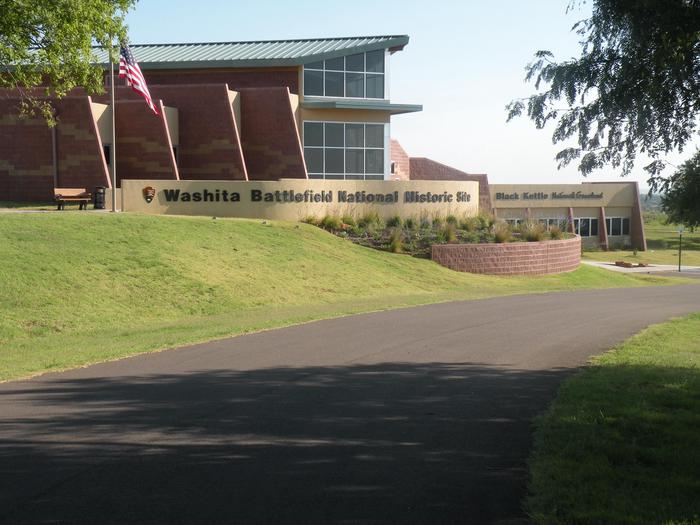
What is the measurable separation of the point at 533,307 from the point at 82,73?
14035 mm

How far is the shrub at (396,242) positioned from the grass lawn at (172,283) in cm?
66

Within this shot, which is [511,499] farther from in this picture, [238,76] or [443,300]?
[238,76]

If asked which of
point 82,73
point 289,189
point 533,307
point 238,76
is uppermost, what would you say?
point 238,76

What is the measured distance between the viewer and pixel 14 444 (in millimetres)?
7691

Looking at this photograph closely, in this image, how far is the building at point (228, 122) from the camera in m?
34.7

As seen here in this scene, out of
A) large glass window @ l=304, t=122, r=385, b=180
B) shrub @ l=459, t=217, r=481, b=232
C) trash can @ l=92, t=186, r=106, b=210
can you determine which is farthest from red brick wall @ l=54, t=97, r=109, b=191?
shrub @ l=459, t=217, r=481, b=232

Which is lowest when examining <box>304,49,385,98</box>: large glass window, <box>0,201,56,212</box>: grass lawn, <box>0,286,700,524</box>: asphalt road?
<box>0,286,700,524</box>: asphalt road

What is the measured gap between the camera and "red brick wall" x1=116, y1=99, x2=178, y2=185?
120 feet

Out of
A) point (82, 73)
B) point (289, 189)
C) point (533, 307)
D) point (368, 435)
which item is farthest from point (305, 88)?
point (368, 435)

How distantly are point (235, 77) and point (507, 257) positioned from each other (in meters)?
17.6

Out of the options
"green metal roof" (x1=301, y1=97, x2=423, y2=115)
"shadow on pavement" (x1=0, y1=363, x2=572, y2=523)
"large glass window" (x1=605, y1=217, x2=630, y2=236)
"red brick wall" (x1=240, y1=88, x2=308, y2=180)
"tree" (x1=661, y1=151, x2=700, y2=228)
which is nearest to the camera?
"shadow on pavement" (x1=0, y1=363, x2=572, y2=523)

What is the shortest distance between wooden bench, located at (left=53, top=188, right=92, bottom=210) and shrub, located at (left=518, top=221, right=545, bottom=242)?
Answer: 17877mm

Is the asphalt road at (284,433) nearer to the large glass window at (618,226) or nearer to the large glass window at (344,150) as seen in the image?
the large glass window at (344,150)

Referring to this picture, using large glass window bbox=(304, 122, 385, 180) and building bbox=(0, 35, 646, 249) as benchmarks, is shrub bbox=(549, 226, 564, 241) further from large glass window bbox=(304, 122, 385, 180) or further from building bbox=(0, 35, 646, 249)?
large glass window bbox=(304, 122, 385, 180)
